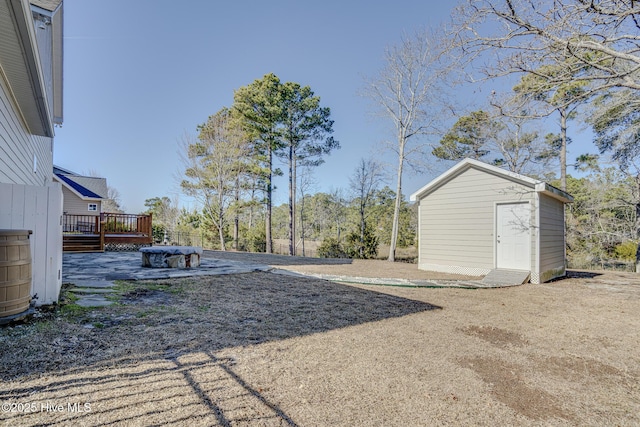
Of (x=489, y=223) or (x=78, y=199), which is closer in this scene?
(x=489, y=223)

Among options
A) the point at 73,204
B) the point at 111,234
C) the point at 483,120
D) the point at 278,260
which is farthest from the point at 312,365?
the point at 73,204

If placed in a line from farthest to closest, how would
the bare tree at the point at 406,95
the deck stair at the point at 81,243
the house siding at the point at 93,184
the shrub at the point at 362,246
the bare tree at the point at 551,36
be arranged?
the house siding at the point at 93,184, the shrub at the point at 362,246, the bare tree at the point at 406,95, the deck stair at the point at 81,243, the bare tree at the point at 551,36

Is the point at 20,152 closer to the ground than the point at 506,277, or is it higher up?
higher up

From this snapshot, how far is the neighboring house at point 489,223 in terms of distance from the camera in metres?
7.34

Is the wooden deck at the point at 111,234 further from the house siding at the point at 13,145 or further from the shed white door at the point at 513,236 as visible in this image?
the shed white door at the point at 513,236

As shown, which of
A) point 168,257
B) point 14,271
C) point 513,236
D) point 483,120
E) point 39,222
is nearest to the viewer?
point 14,271

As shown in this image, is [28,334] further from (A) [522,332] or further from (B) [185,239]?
(B) [185,239]

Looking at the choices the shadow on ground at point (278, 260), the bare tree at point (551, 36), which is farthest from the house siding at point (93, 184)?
the bare tree at point (551, 36)

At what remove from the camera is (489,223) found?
310 inches

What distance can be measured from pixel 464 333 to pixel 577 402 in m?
1.40

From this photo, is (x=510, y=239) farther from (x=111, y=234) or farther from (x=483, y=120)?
(x=111, y=234)

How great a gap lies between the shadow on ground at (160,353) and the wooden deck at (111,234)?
8.84 metres

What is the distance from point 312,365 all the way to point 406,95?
13.0 m

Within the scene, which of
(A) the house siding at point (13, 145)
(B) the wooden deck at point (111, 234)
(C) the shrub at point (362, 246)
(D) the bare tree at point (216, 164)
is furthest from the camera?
(D) the bare tree at point (216, 164)
